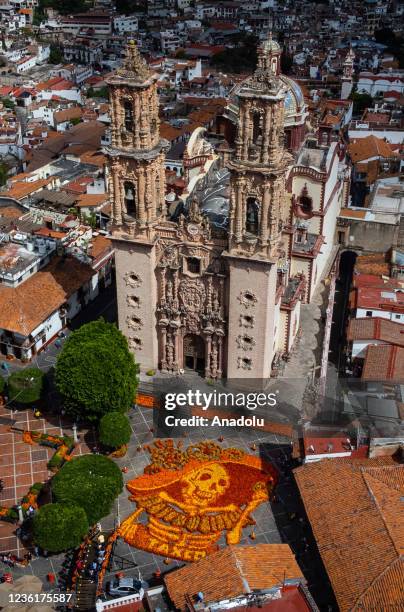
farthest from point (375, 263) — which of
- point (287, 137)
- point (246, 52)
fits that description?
point (246, 52)

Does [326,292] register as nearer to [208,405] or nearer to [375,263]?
[375,263]

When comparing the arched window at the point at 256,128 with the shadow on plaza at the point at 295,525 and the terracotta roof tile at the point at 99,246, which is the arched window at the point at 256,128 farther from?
the terracotta roof tile at the point at 99,246

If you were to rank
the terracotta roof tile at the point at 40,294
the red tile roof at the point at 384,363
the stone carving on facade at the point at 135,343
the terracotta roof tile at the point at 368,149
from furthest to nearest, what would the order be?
the terracotta roof tile at the point at 368,149 → the terracotta roof tile at the point at 40,294 → the stone carving on facade at the point at 135,343 → the red tile roof at the point at 384,363

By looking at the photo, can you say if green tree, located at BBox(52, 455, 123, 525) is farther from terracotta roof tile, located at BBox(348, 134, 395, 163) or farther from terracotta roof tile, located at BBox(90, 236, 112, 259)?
terracotta roof tile, located at BBox(348, 134, 395, 163)

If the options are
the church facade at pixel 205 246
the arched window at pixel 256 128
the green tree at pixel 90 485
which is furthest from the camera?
the church facade at pixel 205 246

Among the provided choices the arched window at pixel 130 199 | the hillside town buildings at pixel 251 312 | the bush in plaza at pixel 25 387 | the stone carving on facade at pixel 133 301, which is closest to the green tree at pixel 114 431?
the hillside town buildings at pixel 251 312
